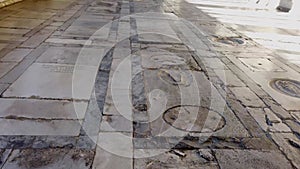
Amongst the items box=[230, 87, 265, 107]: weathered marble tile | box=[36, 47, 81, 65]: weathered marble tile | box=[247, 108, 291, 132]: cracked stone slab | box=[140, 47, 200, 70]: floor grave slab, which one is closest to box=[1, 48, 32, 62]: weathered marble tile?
box=[36, 47, 81, 65]: weathered marble tile

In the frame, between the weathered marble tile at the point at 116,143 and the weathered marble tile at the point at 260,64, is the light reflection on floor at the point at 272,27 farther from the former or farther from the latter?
the weathered marble tile at the point at 116,143

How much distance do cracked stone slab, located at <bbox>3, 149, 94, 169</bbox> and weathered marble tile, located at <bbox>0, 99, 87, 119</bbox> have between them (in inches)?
18.6

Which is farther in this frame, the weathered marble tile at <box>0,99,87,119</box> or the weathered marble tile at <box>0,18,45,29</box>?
the weathered marble tile at <box>0,18,45,29</box>

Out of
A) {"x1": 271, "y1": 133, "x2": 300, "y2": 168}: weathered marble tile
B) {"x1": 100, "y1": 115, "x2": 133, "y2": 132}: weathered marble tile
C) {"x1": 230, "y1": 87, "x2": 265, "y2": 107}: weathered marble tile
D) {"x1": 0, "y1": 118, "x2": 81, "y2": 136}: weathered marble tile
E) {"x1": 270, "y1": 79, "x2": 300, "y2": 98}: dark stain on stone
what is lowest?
{"x1": 271, "y1": 133, "x2": 300, "y2": 168}: weathered marble tile

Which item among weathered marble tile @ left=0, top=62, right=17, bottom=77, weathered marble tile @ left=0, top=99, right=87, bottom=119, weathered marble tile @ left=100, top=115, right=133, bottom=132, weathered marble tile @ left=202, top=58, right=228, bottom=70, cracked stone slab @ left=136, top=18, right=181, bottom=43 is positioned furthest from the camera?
cracked stone slab @ left=136, top=18, right=181, bottom=43

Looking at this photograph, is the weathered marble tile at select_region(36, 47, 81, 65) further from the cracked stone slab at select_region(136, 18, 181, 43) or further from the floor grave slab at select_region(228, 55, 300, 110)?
the floor grave slab at select_region(228, 55, 300, 110)

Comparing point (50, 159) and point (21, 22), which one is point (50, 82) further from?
point (21, 22)

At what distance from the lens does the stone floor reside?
6.52 ft

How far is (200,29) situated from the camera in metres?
5.93

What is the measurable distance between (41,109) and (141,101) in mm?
945

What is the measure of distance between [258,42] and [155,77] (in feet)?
10.1

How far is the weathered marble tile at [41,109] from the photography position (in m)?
2.35

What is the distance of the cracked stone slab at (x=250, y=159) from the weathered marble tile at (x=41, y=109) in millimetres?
1242

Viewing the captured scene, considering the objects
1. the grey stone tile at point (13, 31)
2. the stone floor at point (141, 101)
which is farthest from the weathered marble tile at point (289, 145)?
the grey stone tile at point (13, 31)
